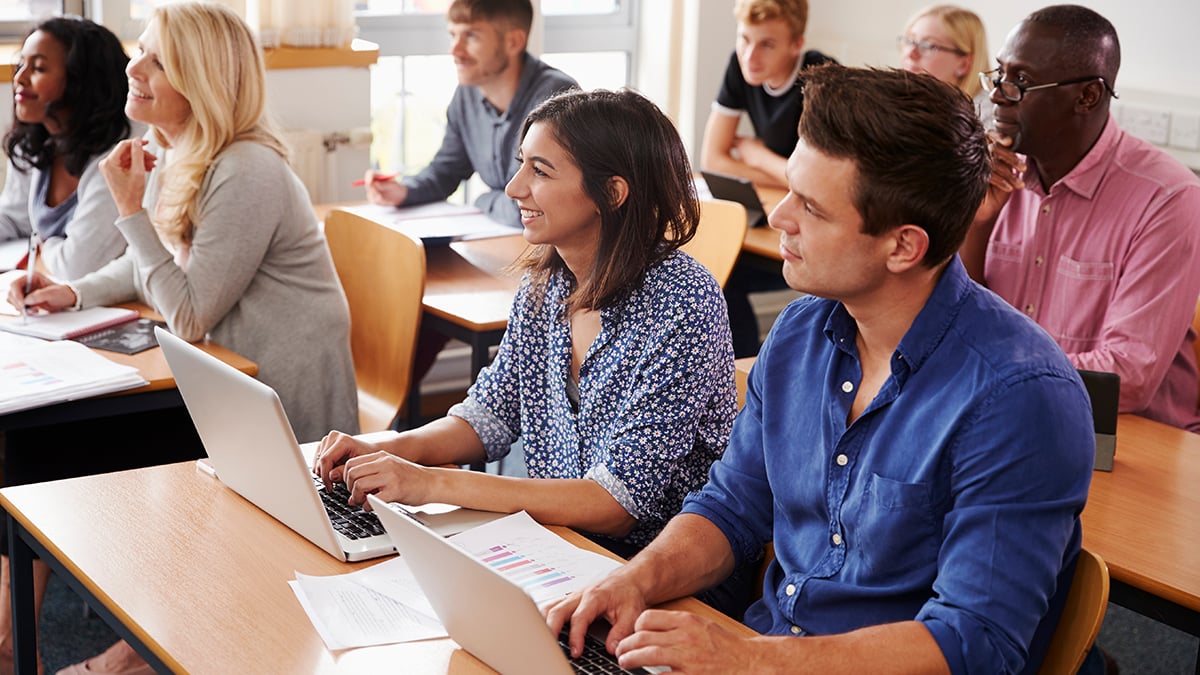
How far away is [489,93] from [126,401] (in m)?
1.92

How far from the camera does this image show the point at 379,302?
297 cm

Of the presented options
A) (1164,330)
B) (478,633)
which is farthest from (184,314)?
(1164,330)

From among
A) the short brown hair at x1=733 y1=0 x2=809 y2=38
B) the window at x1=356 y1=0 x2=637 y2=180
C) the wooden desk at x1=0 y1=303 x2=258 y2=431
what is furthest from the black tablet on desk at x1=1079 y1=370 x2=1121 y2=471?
the window at x1=356 y1=0 x2=637 y2=180

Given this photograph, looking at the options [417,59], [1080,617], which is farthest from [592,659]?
[417,59]

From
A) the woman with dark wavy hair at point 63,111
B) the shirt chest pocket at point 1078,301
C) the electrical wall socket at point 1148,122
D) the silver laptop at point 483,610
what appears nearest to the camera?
the silver laptop at point 483,610

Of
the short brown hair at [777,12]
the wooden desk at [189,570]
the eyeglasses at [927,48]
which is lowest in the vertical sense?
the wooden desk at [189,570]

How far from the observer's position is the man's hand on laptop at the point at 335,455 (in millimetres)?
1799

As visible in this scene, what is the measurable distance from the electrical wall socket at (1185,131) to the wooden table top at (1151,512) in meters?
1.88

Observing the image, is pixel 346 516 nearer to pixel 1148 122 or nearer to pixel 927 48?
pixel 927 48

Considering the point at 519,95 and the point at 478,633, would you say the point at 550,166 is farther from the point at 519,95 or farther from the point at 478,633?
the point at 519,95

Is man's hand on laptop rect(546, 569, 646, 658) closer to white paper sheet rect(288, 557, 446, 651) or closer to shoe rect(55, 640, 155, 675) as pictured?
white paper sheet rect(288, 557, 446, 651)

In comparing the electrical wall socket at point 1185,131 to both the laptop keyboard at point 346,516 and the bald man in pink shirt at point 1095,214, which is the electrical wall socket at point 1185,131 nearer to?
the bald man in pink shirt at point 1095,214

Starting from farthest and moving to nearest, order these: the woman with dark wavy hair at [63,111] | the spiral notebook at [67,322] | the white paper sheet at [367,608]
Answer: the woman with dark wavy hair at [63,111]
the spiral notebook at [67,322]
the white paper sheet at [367,608]

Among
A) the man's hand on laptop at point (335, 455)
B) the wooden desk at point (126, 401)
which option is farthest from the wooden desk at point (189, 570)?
the wooden desk at point (126, 401)
